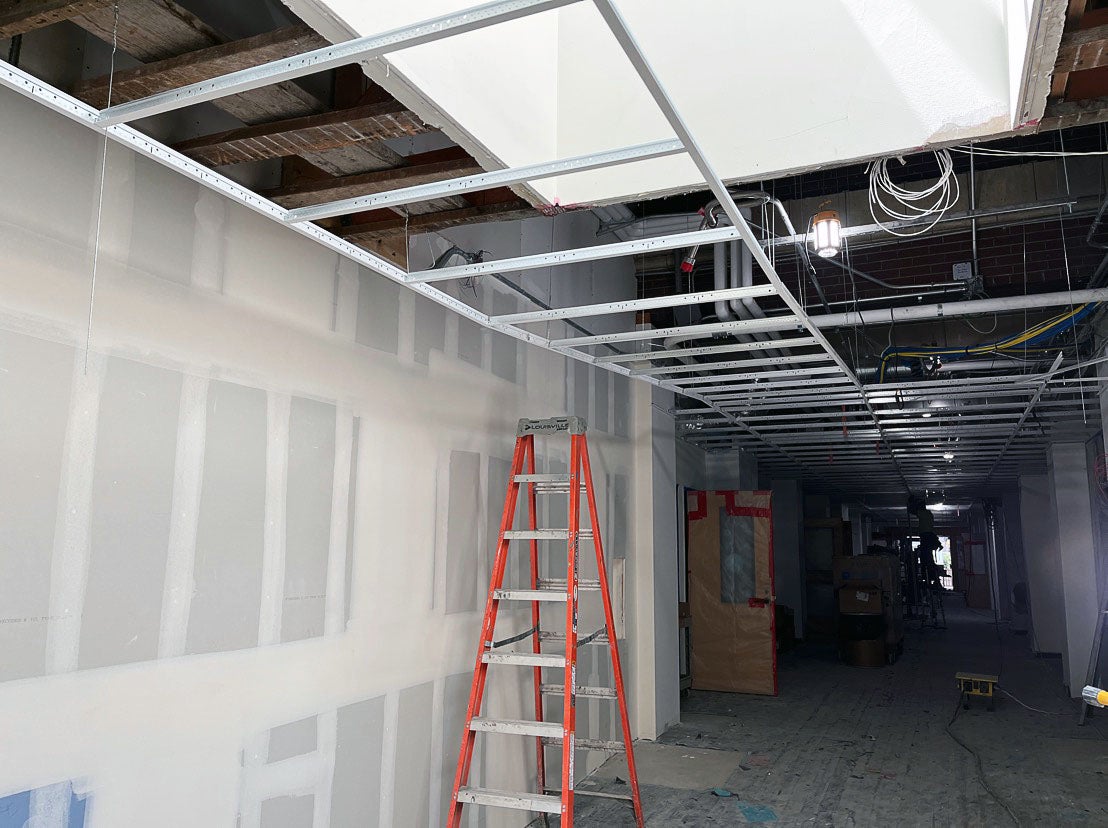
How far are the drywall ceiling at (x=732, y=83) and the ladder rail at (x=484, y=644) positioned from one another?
5.28ft

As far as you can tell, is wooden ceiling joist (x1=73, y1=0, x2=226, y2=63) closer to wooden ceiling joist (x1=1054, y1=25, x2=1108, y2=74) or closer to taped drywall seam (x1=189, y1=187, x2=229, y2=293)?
taped drywall seam (x1=189, y1=187, x2=229, y2=293)

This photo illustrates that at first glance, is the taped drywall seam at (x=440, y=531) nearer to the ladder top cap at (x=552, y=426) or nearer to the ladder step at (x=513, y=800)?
the ladder top cap at (x=552, y=426)

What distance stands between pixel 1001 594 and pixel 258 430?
18.8 meters

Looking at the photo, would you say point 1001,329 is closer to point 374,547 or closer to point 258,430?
point 374,547

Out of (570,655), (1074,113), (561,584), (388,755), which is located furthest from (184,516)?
(1074,113)

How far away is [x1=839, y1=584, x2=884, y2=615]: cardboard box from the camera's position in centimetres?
1037

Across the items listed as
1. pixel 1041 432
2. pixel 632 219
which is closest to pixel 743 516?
pixel 1041 432

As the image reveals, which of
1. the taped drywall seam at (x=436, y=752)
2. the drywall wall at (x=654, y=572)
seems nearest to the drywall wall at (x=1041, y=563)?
the drywall wall at (x=654, y=572)

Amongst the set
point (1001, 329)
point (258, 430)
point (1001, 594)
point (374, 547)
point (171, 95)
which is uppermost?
point (1001, 329)

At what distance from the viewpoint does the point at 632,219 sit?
211 inches

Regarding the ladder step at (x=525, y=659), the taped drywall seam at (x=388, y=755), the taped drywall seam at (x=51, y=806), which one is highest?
the ladder step at (x=525, y=659)

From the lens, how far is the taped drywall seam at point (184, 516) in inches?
91.9

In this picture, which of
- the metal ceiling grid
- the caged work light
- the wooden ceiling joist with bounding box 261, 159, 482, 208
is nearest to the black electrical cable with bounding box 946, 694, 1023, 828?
the metal ceiling grid

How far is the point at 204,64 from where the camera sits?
5.92 feet
